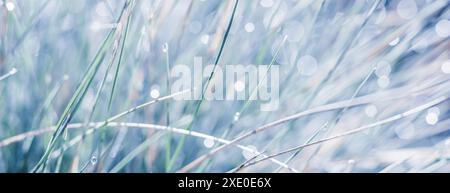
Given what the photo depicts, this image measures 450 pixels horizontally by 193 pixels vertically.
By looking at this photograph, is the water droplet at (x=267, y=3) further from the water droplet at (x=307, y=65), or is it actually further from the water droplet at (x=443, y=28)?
the water droplet at (x=443, y=28)

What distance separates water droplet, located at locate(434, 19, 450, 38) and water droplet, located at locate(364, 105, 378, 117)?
11cm

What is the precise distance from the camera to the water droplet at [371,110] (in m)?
0.46

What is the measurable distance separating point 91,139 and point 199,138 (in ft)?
0.39

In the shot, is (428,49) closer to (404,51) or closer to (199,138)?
(404,51)

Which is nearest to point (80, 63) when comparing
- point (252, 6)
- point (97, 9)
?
point (97, 9)

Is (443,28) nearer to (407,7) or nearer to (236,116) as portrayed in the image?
(407,7)

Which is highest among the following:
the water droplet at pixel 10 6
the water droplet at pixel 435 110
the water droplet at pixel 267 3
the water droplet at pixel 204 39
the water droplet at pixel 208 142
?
the water droplet at pixel 10 6

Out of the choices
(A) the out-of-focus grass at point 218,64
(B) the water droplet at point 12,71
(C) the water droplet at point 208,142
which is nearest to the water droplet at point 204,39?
(A) the out-of-focus grass at point 218,64

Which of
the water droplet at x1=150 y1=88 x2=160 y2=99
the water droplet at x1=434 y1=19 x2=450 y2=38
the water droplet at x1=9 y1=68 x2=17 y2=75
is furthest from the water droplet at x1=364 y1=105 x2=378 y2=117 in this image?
the water droplet at x1=9 y1=68 x2=17 y2=75

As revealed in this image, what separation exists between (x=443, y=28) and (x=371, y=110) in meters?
0.12

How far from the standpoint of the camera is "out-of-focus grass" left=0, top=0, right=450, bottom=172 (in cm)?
46

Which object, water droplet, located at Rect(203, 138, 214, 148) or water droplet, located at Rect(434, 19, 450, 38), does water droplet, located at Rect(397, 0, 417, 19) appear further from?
water droplet, located at Rect(203, 138, 214, 148)

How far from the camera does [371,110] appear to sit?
18.2 inches
